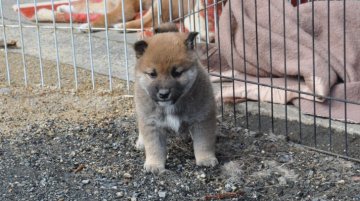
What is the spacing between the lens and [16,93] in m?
6.14

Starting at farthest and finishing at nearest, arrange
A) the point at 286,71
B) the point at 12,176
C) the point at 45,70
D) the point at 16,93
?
the point at 45,70 < the point at 16,93 < the point at 286,71 < the point at 12,176

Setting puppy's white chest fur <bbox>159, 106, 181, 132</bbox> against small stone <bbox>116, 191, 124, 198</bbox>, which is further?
puppy's white chest fur <bbox>159, 106, 181, 132</bbox>

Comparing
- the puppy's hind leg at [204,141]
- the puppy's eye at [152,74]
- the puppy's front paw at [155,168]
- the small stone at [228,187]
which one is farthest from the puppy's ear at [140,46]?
the small stone at [228,187]

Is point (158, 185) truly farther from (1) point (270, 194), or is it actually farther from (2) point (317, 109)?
(2) point (317, 109)

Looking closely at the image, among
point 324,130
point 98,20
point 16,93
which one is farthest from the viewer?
point 98,20

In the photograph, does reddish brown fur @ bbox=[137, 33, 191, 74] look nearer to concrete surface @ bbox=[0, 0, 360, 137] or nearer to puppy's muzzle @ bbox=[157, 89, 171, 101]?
puppy's muzzle @ bbox=[157, 89, 171, 101]

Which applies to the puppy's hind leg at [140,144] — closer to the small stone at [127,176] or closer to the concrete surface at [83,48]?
the small stone at [127,176]

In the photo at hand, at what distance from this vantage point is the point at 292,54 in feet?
18.3

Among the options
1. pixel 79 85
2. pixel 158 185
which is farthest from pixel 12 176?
pixel 79 85

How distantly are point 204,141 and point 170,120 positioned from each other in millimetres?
252

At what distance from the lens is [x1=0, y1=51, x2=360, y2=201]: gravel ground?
160 inches

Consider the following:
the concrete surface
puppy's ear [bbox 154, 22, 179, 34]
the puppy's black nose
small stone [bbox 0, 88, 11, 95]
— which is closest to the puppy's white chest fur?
the puppy's black nose

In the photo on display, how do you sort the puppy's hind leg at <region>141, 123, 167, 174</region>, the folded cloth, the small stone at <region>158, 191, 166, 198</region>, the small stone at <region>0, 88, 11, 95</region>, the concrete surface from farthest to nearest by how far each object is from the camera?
the concrete surface, the small stone at <region>0, 88, 11, 95</region>, the folded cloth, the puppy's hind leg at <region>141, 123, 167, 174</region>, the small stone at <region>158, 191, 166, 198</region>

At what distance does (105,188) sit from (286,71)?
1.89m
